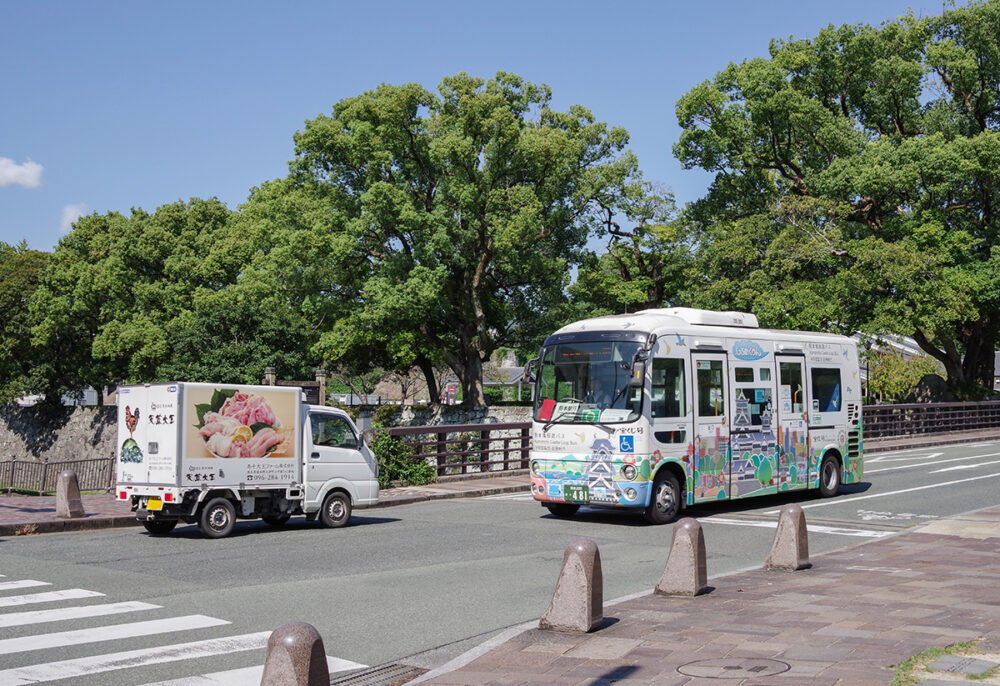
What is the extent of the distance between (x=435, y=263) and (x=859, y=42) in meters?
21.3

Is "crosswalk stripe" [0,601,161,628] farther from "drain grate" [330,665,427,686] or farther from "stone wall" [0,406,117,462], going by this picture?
"stone wall" [0,406,117,462]

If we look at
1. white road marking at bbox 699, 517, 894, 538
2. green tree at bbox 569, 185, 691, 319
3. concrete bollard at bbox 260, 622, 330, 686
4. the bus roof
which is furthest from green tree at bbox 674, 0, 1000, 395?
concrete bollard at bbox 260, 622, 330, 686

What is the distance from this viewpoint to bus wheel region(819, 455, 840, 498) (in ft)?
64.5

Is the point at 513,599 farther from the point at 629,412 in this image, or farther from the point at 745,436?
the point at 745,436

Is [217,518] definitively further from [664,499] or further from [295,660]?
[295,660]

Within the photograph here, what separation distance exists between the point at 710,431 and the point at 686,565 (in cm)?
759

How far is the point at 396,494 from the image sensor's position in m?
20.5

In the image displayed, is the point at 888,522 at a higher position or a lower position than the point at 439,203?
lower

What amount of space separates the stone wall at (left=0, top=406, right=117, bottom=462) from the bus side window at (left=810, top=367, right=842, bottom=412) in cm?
4209

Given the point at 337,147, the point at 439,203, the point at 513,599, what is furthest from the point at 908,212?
the point at 513,599

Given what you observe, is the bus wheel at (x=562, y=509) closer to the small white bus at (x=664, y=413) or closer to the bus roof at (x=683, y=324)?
the small white bus at (x=664, y=413)

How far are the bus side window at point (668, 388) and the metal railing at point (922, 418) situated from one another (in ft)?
76.3

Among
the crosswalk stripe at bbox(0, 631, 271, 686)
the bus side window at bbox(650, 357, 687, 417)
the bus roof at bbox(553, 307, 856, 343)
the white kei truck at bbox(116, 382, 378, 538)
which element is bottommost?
the crosswalk stripe at bbox(0, 631, 271, 686)

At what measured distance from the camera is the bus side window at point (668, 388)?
15.6 metres
